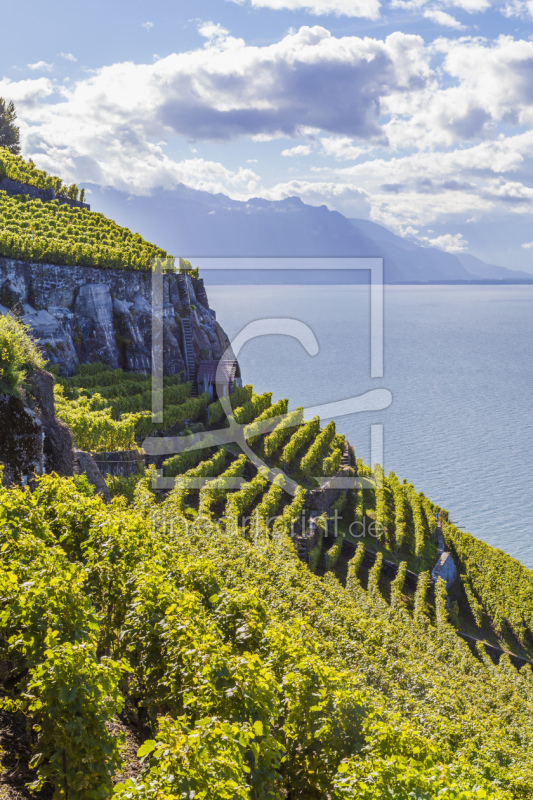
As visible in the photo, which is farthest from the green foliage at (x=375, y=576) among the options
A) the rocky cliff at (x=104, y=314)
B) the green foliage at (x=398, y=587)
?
the rocky cliff at (x=104, y=314)

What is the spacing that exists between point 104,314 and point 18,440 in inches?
1285

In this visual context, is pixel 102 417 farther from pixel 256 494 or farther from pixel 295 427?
pixel 295 427

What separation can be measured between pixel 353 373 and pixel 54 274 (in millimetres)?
118950

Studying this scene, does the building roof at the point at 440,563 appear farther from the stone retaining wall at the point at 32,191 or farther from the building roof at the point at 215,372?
the stone retaining wall at the point at 32,191

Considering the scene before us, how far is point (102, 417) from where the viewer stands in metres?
30.7

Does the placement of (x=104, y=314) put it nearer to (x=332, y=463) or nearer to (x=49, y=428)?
(x=332, y=463)

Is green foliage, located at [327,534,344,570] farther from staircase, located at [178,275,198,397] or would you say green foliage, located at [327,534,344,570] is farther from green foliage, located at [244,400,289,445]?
staircase, located at [178,275,198,397]

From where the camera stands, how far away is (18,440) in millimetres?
15977

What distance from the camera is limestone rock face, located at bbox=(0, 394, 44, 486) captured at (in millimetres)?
15680

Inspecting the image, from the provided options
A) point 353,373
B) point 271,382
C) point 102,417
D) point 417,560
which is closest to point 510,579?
point 417,560

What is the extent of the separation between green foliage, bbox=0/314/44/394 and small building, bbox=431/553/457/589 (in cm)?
3398

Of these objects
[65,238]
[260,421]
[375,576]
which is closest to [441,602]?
[375,576]

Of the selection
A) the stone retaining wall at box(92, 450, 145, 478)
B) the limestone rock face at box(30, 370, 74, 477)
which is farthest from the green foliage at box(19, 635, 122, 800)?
the stone retaining wall at box(92, 450, 145, 478)

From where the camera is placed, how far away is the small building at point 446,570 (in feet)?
140
